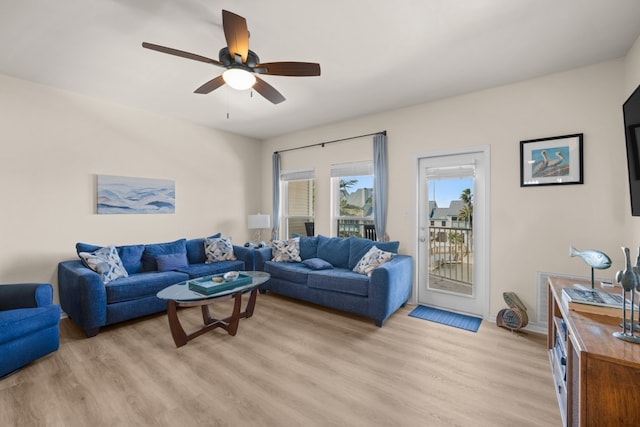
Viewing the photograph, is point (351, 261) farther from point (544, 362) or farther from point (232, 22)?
point (232, 22)

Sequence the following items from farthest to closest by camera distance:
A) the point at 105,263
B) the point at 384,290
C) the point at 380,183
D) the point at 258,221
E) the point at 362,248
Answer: the point at 258,221 → the point at 380,183 → the point at 362,248 → the point at 105,263 → the point at 384,290

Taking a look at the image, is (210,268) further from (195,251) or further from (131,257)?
(131,257)

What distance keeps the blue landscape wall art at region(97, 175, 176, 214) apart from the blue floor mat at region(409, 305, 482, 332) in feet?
A: 13.0

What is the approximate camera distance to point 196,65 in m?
2.74

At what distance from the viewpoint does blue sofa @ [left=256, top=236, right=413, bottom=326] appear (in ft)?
10.1

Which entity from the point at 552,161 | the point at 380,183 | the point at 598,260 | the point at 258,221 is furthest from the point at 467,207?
the point at 258,221

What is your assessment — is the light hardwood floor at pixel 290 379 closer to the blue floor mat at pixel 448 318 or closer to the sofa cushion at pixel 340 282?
the blue floor mat at pixel 448 318

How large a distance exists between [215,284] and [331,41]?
2.53 meters

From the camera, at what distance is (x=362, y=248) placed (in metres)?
3.92

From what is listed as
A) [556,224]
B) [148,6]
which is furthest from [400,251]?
[148,6]

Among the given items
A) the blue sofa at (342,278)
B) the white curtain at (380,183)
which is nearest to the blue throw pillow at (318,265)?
the blue sofa at (342,278)

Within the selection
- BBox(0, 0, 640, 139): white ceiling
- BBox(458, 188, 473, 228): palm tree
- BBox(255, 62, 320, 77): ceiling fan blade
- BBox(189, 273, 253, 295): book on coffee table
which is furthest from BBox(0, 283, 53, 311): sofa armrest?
BBox(458, 188, 473, 228): palm tree

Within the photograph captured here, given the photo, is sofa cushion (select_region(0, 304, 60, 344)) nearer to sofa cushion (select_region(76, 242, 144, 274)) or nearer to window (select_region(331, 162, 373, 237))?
sofa cushion (select_region(76, 242, 144, 274))

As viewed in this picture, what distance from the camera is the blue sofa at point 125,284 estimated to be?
2.79m
